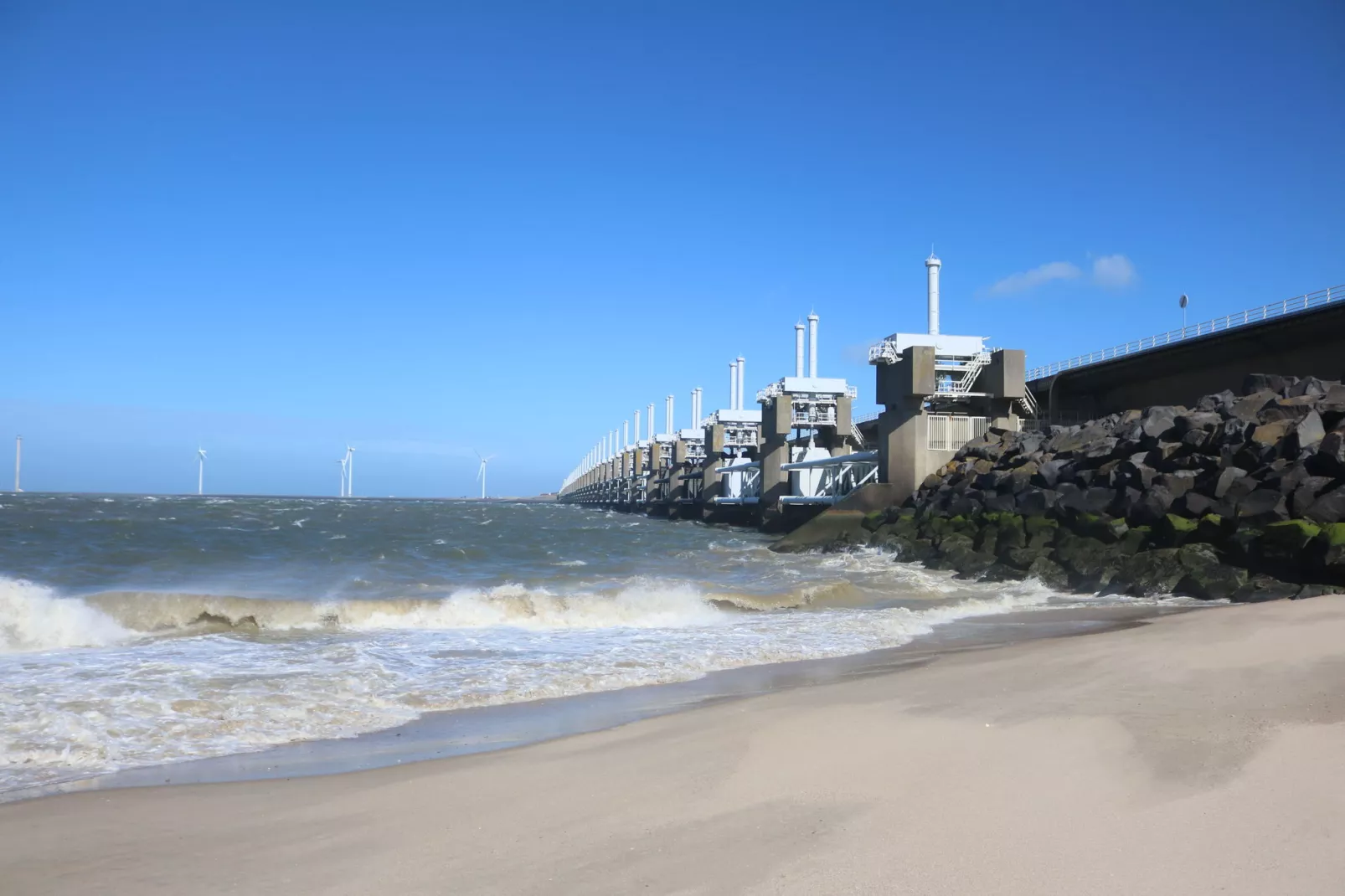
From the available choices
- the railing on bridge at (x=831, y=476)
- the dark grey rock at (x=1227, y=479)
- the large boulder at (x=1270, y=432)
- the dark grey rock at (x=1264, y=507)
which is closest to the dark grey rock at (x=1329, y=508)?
the dark grey rock at (x=1264, y=507)

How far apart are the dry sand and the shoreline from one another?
0.44 meters

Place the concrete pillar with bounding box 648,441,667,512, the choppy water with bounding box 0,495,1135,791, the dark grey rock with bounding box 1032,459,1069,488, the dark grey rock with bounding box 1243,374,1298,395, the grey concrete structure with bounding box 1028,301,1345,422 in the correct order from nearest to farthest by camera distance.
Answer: the choppy water with bounding box 0,495,1135,791 < the dark grey rock with bounding box 1243,374,1298,395 < the dark grey rock with bounding box 1032,459,1069,488 < the grey concrete structure with bounding box 1028,301,1345,422 < the concrete pillar with bounding box 648,441,667,512

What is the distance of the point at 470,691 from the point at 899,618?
7.91 m

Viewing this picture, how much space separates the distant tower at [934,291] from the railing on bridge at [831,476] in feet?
22.0

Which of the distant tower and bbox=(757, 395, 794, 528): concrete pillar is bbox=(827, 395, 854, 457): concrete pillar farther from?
the distant tower

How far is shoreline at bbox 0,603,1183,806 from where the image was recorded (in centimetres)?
670

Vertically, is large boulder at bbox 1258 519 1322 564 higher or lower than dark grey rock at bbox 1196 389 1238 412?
lower

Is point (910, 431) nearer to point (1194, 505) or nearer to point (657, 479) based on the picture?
point (1194, 505)

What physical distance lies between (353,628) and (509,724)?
798 centimetres

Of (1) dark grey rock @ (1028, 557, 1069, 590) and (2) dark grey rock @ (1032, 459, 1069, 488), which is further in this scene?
(2) dark grey rock @ (1032, 459, 1069, 488)

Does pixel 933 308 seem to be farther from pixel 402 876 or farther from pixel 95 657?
pixel 402 876

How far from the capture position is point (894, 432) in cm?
3884

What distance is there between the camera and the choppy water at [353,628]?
8.45 metres

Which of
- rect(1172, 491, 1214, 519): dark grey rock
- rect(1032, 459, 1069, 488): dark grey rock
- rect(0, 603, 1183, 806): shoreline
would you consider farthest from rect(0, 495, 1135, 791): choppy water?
rect(1032, 459, 1069, 488): dark grey rock
